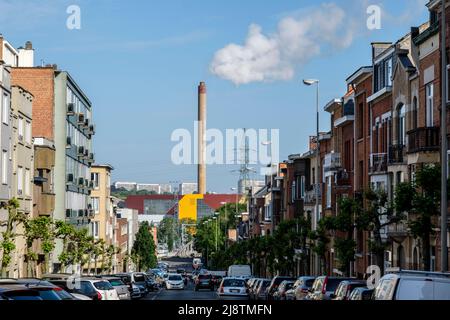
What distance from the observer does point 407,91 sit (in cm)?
4709

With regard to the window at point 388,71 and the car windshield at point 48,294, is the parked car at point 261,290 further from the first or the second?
the car windshield at point 48,294

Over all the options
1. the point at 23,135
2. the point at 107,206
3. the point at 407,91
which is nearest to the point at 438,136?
the point at 407,91

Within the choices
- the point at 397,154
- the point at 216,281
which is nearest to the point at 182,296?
the point at 397,154

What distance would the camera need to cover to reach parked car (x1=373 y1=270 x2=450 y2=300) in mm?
16656

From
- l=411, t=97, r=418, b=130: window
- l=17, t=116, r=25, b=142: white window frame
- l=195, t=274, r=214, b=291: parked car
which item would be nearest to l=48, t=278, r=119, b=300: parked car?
l=411, t=97, r=418, b=130: window

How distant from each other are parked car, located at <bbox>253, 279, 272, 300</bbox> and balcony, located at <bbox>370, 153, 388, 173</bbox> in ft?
27.4

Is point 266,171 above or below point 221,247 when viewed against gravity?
above

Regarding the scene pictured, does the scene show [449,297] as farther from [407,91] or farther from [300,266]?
[300,266]

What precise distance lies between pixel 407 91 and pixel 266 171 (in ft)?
249

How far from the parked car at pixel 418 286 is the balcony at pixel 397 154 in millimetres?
29129

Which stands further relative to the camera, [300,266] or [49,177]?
[300,266]

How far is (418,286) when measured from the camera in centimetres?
1727

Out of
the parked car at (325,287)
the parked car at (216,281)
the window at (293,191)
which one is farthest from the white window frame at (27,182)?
the window at (293,191)
